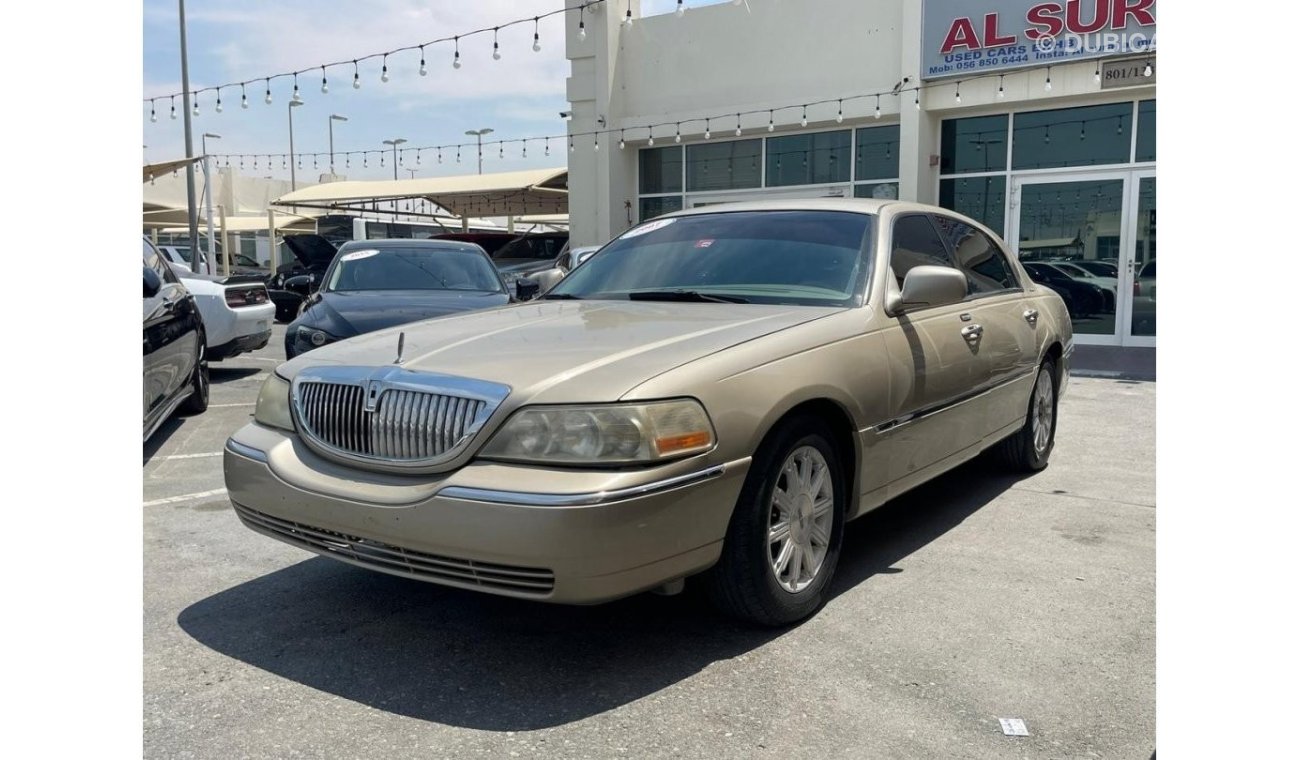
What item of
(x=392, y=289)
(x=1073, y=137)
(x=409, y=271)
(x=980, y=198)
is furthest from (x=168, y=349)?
(x=1073, y=137)

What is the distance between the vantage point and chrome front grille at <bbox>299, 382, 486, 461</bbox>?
312cm

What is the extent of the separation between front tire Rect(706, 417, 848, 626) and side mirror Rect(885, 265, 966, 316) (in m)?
0.74

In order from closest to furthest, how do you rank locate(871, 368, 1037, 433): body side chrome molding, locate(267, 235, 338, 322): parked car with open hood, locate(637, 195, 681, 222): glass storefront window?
1. locate(871, 368, 1037, 433): body side chrome molding
2. locate(637, 195, 681, 222): glass storefront window
3. locate(267, 235, 338, 322): parked car with open hood

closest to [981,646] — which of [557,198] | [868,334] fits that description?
[868,334]

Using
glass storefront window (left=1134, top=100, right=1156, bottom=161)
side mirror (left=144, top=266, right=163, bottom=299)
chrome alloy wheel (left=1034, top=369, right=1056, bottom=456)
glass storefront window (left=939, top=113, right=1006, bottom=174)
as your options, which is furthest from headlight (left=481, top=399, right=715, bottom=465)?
glass storefront window (left=939, top=113, right=1006, bottom=174)

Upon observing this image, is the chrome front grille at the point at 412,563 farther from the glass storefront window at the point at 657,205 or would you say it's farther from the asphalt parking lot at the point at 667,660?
the glass storefront window at the point at 657,205

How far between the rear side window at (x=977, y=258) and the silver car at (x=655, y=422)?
44cm

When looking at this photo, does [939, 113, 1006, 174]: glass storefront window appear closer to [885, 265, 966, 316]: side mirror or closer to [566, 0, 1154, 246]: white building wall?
[566, 0, 1154, 246]: white building wall

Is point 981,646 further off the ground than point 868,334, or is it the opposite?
point 868,334

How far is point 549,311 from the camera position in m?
4.30

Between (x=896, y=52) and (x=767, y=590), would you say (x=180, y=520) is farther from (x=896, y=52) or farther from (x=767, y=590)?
(x=896, y=52)

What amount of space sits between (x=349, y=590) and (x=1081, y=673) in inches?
103

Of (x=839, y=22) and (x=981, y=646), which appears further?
(x=839, y=22)

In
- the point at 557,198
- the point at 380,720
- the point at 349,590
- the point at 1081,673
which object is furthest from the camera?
the point at 557,198
